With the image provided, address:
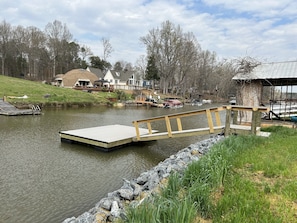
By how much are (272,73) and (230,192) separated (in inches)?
325

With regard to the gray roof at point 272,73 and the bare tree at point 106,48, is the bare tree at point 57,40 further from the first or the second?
the gray roof at point 272,73

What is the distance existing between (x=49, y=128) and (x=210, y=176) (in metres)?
12.7

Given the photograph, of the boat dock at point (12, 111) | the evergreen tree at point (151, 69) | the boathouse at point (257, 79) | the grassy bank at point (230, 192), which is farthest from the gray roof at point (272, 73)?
the evergreen tree at point (151, 69)

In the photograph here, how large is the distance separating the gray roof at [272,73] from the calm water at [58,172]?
14.1ft

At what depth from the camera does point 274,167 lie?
454 cm

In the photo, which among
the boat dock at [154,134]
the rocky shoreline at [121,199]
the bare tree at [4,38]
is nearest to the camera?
the rocky shoreline at [121,199]

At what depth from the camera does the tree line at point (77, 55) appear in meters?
49.6

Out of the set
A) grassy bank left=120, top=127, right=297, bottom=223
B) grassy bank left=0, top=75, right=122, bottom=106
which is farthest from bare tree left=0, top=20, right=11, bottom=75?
grassy bank left=120, top=127, right=297, bottom=223

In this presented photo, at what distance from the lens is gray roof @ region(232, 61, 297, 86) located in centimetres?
968

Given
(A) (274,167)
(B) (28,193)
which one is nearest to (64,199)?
(B) (28,193)

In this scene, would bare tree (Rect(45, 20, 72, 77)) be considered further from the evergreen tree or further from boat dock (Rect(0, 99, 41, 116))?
boat dock (Rect(0, 99, 41, 116))

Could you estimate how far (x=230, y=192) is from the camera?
11.4ft

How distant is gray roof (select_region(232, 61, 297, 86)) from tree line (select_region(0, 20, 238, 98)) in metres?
35.8

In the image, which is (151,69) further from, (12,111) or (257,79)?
(257,79)
